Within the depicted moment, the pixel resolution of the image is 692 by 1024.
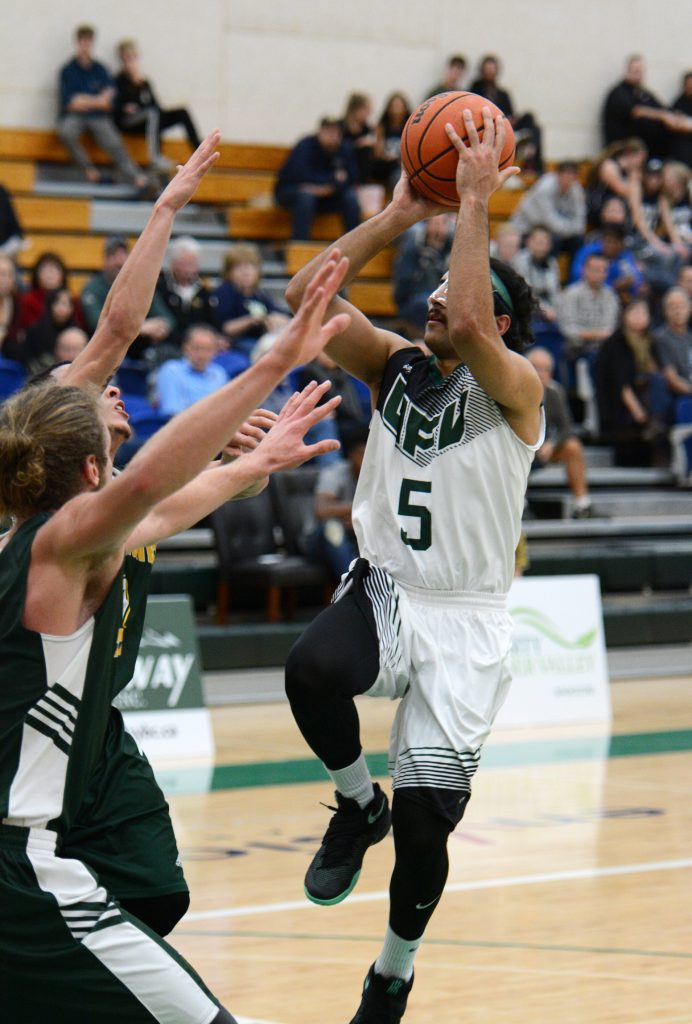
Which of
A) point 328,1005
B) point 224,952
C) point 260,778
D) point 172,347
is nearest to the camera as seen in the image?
point 328,1005

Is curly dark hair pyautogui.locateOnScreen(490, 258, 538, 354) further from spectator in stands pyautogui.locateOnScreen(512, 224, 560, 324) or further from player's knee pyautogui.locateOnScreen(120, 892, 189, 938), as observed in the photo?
spectator in stands pyautogui.locateOnScreen(512, 224, 560, 324)

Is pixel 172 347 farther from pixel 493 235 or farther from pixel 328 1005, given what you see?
pixel 328 1005

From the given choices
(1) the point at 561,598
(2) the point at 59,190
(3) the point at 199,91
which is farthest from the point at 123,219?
(1) the point at 561,598

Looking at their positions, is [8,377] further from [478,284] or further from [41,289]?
[478,284]

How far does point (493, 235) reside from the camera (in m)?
15.7

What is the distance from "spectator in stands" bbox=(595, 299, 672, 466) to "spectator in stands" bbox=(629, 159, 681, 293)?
122cm

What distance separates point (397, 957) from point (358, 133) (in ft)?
40.8

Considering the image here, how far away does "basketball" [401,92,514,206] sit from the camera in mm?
4129

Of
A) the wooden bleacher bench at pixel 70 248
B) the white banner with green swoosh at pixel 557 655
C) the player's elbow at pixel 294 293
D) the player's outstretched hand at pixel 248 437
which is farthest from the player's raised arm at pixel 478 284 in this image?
the wooden bleacher bench at pixel 70 248

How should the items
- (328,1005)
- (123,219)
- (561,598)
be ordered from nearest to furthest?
(328,1005)
(561,598)
(123,219)

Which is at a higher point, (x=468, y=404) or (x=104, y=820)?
(x=468, y=404)

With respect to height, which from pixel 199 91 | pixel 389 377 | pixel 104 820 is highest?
pixel 389 377

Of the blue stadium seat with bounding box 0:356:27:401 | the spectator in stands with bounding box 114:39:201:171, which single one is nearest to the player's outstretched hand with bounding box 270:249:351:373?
the blue stadium seat with bounding box 0:356:27:401

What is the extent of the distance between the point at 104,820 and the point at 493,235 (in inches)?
515
